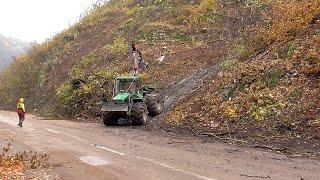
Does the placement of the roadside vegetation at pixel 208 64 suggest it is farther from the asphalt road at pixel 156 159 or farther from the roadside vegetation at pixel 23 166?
the roadside vegetation at pixel 23 166

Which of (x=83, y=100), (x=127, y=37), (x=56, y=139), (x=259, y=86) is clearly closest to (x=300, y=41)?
(x=259, y=86)

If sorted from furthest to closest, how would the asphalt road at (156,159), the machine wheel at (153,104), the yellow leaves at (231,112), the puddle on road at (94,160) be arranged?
the machine wheel at (153,104) → the yellow leaves at (231,112) → the puddle on road at (94,160) → the asphalt road at (156,159)

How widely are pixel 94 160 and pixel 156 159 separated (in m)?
1.64

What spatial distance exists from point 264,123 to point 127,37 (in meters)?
26.9

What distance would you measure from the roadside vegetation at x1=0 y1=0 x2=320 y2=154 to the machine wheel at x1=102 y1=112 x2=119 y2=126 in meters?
2.50

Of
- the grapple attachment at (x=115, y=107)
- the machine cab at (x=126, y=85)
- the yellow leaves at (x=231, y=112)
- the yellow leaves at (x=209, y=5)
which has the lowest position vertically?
the yellow leaves at (x=231, y=112)

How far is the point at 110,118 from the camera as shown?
20.8m

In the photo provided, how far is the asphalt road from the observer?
9594mm

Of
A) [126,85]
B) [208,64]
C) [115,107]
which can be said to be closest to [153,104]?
[126,85]

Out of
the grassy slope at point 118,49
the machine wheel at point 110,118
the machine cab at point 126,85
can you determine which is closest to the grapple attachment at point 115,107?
the machine wheel at point 110,118

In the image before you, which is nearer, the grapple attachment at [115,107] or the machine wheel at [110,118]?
the grapple attachment at [115,107]

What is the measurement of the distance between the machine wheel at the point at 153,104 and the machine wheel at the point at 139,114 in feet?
3.88

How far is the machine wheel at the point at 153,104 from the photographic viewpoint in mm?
21734

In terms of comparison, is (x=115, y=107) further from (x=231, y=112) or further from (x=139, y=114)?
(x=231, y=112)
